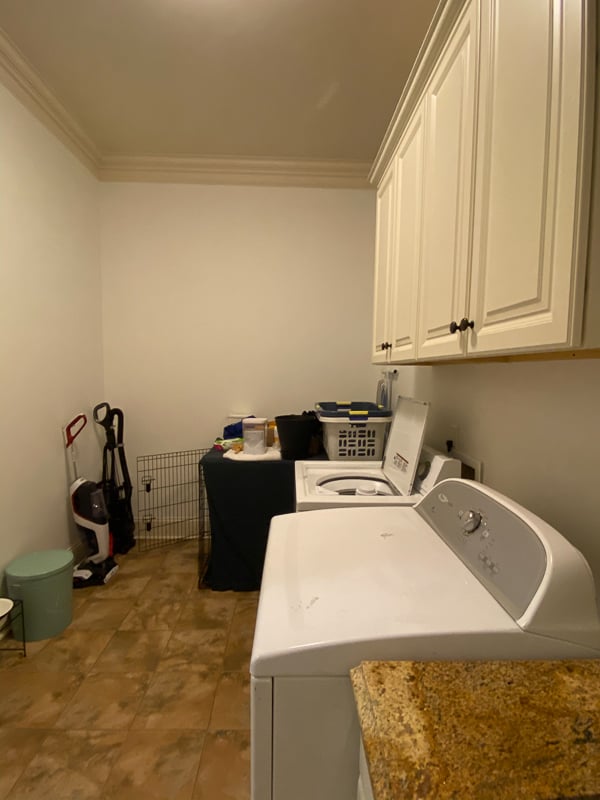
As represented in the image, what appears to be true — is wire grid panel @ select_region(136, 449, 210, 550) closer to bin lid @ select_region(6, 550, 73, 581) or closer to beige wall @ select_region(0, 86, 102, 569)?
beige wall @ select_region(0, 86, 102, 569)

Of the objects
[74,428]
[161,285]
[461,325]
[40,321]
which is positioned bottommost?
[74,428]

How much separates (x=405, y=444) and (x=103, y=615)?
5.85 ft

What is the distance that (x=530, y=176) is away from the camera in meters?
0.69

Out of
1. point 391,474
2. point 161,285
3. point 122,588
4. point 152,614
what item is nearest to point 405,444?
point 391,474

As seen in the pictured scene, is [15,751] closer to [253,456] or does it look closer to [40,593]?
[40,593]

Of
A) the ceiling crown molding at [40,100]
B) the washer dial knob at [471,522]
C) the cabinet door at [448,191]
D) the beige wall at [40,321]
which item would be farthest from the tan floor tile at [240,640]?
the ceiling crown molding at [40,100]

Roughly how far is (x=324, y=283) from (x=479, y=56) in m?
1.96

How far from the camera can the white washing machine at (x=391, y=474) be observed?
4.71ft

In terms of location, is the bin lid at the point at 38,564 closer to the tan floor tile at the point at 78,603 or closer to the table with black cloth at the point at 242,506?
the tan floor tile at the point at 78,603

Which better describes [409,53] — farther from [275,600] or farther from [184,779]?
[184,779]

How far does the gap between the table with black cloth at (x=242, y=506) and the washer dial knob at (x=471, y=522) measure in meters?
1.34

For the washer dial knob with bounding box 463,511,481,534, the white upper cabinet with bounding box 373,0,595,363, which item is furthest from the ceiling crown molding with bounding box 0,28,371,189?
the washer dial knob with bounding box 463,511,481,534

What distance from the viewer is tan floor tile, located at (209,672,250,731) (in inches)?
55.0

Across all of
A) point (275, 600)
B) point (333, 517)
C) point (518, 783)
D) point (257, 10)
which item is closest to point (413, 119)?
point (257, 10)
